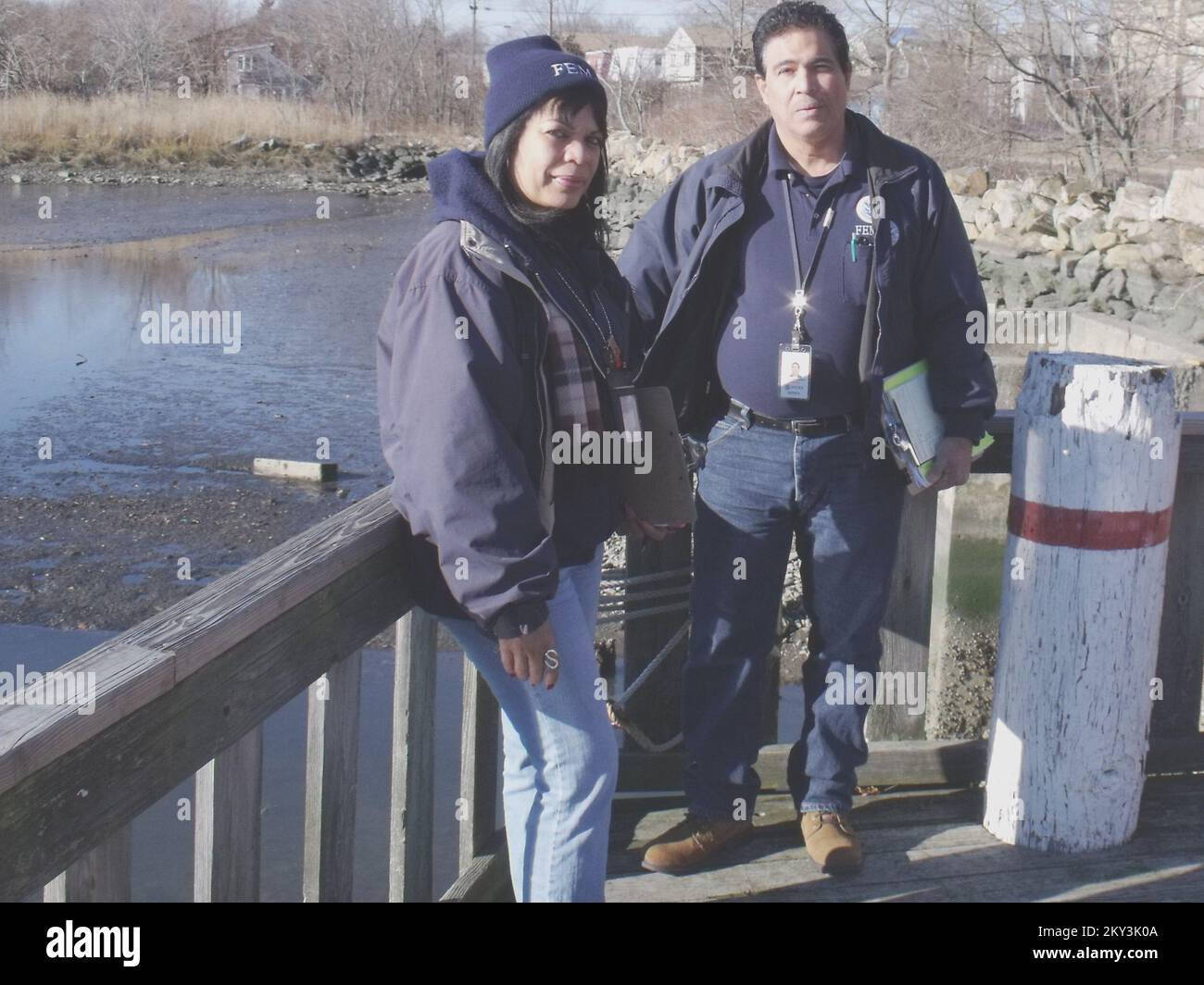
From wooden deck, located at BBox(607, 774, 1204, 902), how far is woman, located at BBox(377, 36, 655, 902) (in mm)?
791

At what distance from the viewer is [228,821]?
2.45 metres

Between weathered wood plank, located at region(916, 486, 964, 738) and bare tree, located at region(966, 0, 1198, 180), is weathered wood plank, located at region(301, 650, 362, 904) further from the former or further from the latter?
bare tree, located at region(966, 0, 1198, 180)

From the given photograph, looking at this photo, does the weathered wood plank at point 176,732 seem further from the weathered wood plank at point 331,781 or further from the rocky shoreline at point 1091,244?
the rocky shoreline at point 1091,244

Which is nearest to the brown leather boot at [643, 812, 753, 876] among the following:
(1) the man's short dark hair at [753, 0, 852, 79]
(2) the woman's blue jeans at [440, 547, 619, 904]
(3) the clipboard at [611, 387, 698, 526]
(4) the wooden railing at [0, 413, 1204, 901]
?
(4) the wooden railing at [0, 413, 1204, 901]

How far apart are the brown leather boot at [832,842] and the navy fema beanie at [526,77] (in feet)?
6.18

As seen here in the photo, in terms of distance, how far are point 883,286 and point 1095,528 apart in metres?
0.78

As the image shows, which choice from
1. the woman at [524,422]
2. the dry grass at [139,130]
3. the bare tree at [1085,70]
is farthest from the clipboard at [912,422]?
the dry grass at [139,130]

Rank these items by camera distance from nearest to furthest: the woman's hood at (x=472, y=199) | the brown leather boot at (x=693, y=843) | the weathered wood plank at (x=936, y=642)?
1. the woman's hood at (x=472, y=199)
2. the brown leather boot at (x=693, y=843)
3. the weathered wood plank at (x=936, y=642)

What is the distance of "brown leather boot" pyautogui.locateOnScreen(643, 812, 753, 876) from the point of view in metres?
3.63

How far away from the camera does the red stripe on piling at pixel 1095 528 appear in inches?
138

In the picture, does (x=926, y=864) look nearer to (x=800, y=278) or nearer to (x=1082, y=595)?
(x=1082, y=595)

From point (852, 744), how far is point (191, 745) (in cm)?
198

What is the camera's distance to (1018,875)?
142 inches
